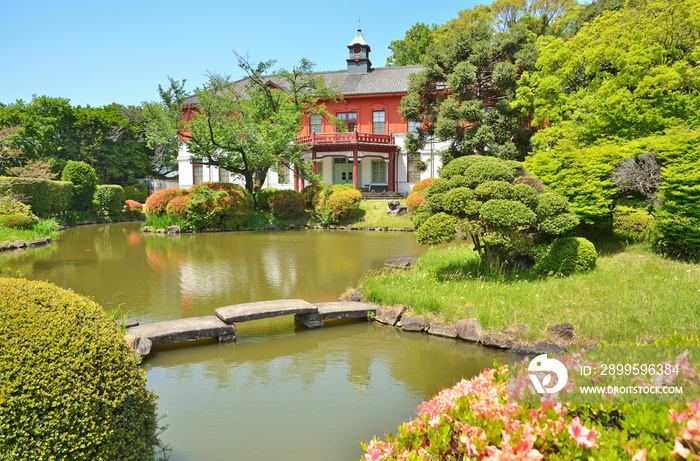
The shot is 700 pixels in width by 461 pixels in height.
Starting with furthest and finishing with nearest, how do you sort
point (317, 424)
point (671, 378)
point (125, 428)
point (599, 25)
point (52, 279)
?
point (599, 25), point (52, 279), point (317, 424), point (125, 428), point (671, 378)

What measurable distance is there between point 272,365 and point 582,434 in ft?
14.6

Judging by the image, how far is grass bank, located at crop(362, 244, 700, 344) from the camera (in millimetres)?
6043

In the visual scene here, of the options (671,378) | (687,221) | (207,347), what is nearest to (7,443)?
(671,378)

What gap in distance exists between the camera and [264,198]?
1006 inches

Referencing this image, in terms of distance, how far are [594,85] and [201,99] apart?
57.1 feet

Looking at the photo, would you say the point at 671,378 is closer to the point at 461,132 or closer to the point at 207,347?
the point at 207,347

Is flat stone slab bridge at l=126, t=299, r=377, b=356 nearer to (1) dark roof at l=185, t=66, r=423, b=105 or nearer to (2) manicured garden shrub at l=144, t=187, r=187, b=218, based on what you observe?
(2) manicured garden shrub at l=144, t=187, r=187, b=218

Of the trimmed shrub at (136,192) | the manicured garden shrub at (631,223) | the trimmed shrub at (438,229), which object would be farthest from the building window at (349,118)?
the trimmed shrub at (438,229)

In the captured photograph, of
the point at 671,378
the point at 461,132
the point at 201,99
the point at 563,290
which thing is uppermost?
the point at 201,99

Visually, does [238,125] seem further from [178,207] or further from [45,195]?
[45,195]

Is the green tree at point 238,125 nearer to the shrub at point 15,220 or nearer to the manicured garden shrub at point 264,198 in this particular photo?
the manicured garden shrub at point 264,198

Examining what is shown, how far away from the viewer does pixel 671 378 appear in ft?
6.92
